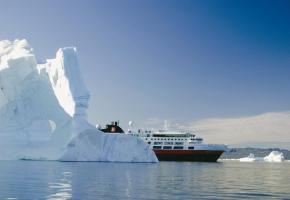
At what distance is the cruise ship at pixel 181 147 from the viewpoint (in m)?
80.6

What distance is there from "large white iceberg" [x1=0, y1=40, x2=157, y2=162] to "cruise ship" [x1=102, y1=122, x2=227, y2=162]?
24.8m

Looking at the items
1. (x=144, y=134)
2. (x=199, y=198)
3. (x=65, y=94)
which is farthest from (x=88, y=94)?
(x=199, y=198)

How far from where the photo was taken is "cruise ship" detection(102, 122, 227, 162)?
80.6 m

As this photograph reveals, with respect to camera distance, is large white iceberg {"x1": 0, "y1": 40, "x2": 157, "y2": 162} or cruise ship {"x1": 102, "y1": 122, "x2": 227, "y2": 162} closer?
large white iceberg {"x1": 0, "y1": 40, "x2": 157, "y2": 162}

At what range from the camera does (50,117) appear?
54125 millimetres

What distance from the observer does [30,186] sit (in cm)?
2028

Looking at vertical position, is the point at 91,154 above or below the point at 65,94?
below

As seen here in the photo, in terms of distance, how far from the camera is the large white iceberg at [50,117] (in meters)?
50.0

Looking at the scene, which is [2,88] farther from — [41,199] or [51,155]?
[41,199]

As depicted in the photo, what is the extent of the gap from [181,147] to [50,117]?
33567mm

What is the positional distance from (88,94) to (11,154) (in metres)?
11.6

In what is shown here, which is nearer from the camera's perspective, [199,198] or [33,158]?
[199,198]

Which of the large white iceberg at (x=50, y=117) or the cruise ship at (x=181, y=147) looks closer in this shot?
the large white iceberg at (x=50, y=117)

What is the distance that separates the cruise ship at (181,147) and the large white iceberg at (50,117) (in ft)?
81.4
